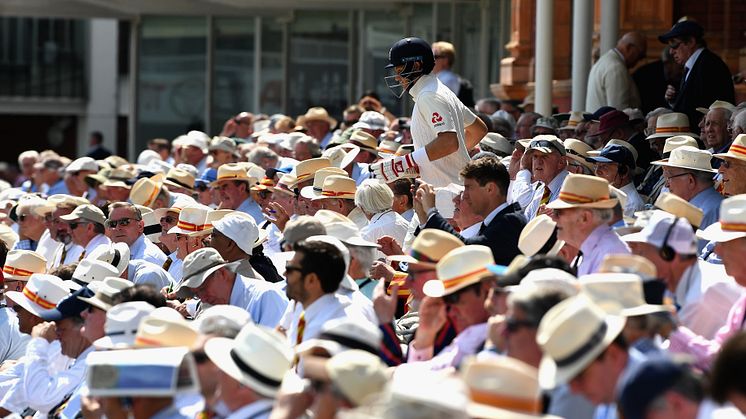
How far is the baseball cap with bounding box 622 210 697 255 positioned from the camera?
6426 mm

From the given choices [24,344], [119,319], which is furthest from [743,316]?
[24,344]

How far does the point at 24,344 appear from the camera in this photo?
9672 millimetres

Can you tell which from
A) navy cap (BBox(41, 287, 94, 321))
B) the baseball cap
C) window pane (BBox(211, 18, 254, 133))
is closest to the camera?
the baseball cap

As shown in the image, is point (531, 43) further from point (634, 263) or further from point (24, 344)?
point (634, 263)

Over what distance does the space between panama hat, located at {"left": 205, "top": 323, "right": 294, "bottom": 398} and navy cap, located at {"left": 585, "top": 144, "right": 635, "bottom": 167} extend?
4512 mm

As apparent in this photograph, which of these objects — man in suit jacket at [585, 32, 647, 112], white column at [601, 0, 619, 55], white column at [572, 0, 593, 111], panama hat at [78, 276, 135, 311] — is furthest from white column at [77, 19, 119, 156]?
panama hat at [78, 276, 135, 311]

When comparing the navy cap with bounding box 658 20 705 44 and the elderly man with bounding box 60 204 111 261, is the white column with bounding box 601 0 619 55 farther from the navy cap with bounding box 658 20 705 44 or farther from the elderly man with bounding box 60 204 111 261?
the elderly man with bounding box 60 204 111 261

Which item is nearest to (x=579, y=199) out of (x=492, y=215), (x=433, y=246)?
(x=433, y=246)

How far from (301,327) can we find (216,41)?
20.6 metres

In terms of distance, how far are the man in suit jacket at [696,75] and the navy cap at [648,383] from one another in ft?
22.8

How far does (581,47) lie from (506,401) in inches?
365

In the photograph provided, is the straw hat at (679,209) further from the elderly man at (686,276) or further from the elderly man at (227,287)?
the elderly man at (227,287)

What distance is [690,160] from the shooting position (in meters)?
8.84

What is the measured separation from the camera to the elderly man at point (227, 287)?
327 inches
